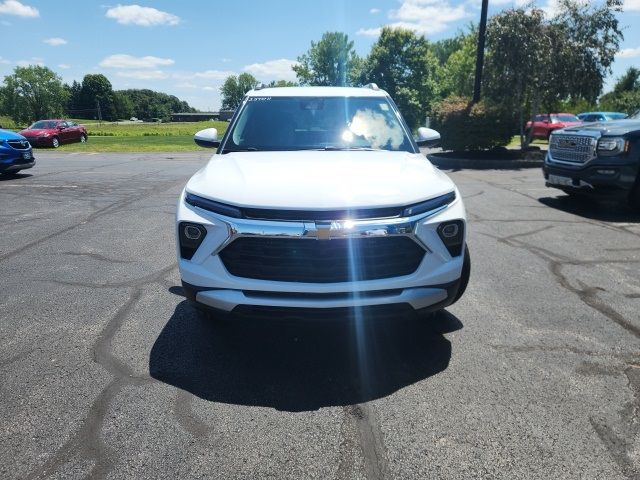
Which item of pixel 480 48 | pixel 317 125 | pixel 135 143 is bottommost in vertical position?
pixel 135 143

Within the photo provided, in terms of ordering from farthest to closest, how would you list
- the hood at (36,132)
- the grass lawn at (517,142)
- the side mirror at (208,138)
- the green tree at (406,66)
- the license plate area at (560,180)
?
the green tree at (406,66), the hood at (36,132), the grass lawn at (517,142), the license plate area at (560,180), the side mirror at (208,138)

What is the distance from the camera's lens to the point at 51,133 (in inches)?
1037

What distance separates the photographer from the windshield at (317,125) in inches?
157

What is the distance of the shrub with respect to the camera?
610 inches

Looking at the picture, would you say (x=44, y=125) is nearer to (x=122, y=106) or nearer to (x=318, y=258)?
(x=318, y=258)

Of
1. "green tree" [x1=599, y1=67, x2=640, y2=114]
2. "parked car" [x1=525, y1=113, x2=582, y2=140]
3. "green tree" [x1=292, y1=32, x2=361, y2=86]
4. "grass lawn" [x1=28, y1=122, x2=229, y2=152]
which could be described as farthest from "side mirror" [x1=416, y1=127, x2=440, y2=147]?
"green tree" [x1=292, y1=32, x2=361, y2=86]

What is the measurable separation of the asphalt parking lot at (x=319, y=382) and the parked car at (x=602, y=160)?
2.72 m

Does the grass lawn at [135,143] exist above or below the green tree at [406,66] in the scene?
below

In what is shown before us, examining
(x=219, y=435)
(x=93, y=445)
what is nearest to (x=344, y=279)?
(x=219, y=435)

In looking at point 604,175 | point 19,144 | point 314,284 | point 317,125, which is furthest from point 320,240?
point 19,144

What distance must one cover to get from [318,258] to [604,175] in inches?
254

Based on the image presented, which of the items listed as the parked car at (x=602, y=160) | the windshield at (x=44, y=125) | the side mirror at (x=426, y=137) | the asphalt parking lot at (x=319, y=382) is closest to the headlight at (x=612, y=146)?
the parked car at (x=602, y=160)

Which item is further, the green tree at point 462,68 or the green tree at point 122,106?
the green tree at point 122,106

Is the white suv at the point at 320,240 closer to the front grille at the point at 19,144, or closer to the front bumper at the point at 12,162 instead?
the front bumper at the point at 12,162
